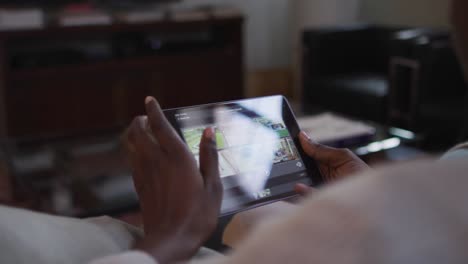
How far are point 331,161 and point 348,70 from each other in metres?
2.92

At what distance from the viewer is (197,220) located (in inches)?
22.0

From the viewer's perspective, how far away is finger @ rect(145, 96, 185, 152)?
1.95 feet

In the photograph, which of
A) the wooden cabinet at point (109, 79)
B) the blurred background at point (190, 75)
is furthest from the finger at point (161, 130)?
the wooden cabinet at point (109, 79)

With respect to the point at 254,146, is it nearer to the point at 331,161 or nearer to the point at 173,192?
the point at 331,161

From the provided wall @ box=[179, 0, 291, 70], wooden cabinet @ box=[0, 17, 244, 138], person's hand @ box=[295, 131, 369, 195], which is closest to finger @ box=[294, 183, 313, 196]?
person's hand @ box=[295, 131, 369, 195]

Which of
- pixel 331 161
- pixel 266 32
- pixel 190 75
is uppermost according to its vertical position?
pixel 331 161

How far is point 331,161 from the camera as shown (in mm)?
817

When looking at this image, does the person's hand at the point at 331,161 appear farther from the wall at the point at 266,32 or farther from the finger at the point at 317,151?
the wall at the point at 266,32

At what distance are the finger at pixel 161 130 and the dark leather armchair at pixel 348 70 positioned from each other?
2301 mm

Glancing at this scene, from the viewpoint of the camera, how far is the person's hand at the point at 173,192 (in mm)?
550

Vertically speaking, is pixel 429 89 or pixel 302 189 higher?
pixel 302 189

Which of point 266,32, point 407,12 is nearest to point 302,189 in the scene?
point 407,12

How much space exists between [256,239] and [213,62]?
3.45 meters

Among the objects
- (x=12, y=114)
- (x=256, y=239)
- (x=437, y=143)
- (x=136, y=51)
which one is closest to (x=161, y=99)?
(x=136, y=51)
